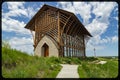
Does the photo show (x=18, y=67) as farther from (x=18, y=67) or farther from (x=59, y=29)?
(x=59, y=29)

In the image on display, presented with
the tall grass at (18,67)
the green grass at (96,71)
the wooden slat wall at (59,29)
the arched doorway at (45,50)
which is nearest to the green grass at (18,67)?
the tall grass at (18,67)

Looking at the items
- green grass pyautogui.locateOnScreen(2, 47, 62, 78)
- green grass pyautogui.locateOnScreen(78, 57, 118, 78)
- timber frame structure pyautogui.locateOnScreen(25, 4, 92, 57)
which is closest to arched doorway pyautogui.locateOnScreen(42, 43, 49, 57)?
timber frame structure pyautogui.locateOnScreen(25, 4, 92, 57)

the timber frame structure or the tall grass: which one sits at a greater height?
the timber frame structure

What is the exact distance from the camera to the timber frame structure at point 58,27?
2506 cm

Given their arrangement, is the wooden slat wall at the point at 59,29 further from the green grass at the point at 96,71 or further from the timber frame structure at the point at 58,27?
the green grass at the point at 96,71

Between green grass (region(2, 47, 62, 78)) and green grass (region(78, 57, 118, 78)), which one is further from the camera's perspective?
green grass (region(78, 57, 118, 78))

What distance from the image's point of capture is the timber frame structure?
25.1 meters

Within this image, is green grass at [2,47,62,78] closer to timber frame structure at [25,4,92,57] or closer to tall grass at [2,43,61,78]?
tall grass at [2,43,61,78]

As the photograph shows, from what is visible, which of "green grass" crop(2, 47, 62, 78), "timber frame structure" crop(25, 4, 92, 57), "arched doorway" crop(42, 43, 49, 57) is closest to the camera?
Answer: "green grass" crop(2, 47, 62, 78)

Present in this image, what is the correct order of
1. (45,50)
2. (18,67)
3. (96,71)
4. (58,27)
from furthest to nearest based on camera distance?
(45,50)
(58,27)
(96,71)
(18,67)

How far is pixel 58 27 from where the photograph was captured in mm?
24875

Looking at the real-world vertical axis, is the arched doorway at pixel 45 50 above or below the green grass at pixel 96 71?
above

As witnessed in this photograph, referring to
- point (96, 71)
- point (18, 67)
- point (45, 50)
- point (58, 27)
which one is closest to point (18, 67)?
point (18, 67)

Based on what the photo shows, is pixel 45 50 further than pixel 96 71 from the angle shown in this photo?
Yes
